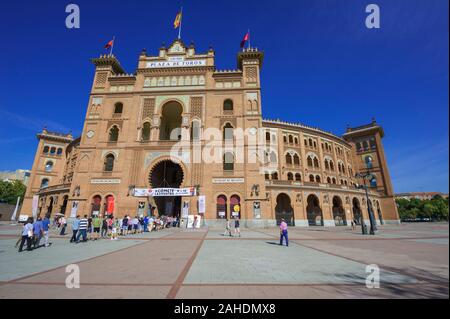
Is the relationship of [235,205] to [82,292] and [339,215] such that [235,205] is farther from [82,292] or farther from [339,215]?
[82,292]

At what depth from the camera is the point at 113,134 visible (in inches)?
1171

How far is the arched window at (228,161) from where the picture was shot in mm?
26533

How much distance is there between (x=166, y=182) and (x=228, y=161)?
886 cm

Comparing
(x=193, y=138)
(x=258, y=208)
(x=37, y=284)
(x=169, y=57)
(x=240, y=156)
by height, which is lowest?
(x=37, y=284)

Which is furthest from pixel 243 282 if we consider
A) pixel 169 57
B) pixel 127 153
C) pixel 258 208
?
pixel 169 57

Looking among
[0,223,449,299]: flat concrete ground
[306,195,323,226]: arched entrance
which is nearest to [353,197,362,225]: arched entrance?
[306,195,323,226]: arched entrance

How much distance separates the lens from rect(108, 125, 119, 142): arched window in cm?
2872

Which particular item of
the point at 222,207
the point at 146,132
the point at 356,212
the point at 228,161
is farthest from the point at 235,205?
the point at 356,212

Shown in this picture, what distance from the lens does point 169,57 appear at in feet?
101

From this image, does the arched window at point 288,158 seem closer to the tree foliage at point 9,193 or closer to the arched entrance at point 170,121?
the arched entrance at point 170,121

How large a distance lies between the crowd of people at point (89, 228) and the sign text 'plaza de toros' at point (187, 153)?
Result: 3.62 meters

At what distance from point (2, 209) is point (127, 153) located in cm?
3980

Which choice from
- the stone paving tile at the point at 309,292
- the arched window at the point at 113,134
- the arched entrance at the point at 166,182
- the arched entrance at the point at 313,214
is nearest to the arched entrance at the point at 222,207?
the arched entrance at the point at 166,182
